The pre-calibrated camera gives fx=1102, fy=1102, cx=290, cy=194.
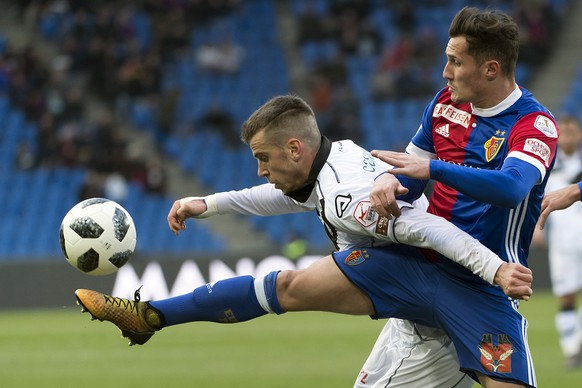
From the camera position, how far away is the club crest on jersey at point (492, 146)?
17.9 feet

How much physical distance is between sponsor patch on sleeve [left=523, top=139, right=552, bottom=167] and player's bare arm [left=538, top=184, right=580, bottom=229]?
319 millimetres

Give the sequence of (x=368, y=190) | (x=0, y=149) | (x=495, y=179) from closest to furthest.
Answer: (x=495, y=179)
(x=368, y=190)
(x=0, y=149)

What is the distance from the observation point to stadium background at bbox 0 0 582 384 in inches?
786

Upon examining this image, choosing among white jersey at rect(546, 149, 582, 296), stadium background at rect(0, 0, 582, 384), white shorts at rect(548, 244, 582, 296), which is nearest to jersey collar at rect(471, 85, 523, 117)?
white shorts at rect(548, 244, 582, 296)

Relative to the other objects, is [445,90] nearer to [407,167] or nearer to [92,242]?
[407,167]

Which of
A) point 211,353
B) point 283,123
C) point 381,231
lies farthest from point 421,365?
point 211,353

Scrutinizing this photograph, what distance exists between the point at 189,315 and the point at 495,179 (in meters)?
1.72

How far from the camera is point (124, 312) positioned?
18.3 feet

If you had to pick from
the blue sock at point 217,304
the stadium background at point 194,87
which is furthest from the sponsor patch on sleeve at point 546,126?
the stadium background at point 194,87

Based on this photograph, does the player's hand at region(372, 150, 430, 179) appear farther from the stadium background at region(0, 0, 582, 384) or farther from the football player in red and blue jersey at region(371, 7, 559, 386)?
the stadium background at region(0, 0, 582, 384)

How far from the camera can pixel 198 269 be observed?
16750 millimetres

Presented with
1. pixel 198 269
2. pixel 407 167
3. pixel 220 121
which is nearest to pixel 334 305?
pixel 407 167

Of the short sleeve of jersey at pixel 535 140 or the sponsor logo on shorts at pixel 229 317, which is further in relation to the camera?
the sponsor logo on shorts at pixel 229 317

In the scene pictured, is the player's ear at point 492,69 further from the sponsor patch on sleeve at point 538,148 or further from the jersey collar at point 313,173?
the jersey collar at point 313,173
